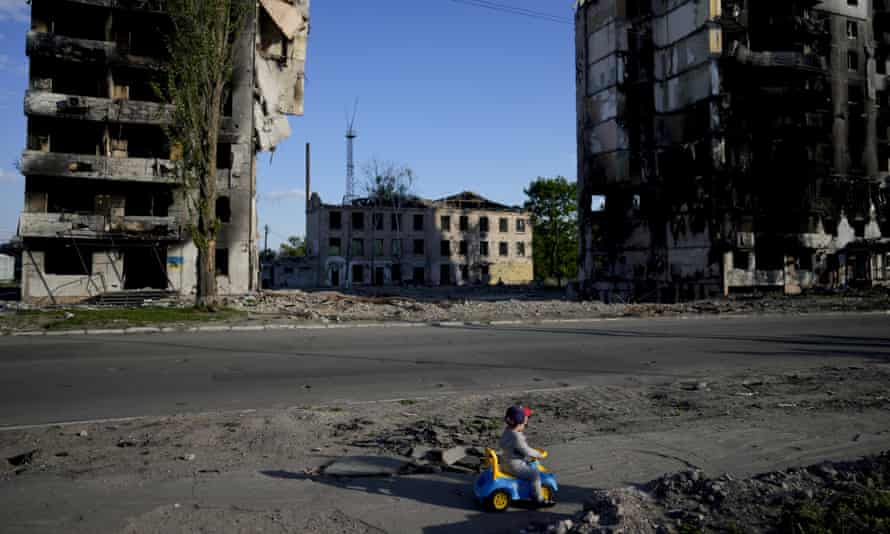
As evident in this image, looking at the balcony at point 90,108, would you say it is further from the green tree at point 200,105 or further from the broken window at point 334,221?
the broken window at point 334,221

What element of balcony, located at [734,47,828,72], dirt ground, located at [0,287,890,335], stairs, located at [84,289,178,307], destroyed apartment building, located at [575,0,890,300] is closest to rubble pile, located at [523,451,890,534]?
dirt ground, located at [0,287,890,335]

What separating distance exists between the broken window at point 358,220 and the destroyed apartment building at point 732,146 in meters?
29.4

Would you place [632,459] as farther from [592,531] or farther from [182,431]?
[182,431]

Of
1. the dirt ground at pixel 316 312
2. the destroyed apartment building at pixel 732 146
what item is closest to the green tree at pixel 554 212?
the destroyed apartment building at pixel 732 146

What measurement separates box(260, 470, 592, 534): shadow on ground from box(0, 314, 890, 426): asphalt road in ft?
10.7

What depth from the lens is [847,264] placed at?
152ft

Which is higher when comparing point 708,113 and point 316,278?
point 708,113

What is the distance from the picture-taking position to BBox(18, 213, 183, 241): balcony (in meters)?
29.4

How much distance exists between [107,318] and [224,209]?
14327 millimetres

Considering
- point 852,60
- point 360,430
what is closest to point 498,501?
point 360,430

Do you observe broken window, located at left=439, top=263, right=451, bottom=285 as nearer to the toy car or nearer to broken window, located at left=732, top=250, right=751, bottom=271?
broken window, located at left=732, top=250, right=751, bottom=271

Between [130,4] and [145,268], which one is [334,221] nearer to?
[145,268]

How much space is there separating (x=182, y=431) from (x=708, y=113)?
1771 inches

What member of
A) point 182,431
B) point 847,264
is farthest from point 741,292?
point 182,431
